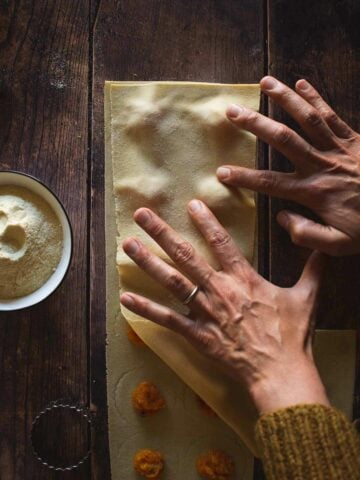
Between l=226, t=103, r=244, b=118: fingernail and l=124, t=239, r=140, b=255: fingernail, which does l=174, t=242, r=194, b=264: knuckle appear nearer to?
l=124, t=239, r=140, b=255: fingernail

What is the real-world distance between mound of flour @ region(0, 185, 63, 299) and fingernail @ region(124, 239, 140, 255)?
0.12 metres

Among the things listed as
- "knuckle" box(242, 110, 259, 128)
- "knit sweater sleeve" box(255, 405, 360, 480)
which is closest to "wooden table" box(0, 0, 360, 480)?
"knuckle" box(242, 110, 259, 128)

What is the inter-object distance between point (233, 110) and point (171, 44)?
19 cm

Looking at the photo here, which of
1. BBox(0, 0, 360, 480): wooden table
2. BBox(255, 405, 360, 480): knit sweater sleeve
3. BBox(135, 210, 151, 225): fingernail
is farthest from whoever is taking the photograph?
BBox(0, 0, 360, 480): wooden table

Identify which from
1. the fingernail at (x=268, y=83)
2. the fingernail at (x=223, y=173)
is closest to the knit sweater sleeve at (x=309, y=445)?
the fingernail at (x=223, y=173)

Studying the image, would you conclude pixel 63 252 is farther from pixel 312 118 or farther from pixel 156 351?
pixel 312 118

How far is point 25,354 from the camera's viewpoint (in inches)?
40.7

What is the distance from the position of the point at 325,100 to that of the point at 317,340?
420 mm

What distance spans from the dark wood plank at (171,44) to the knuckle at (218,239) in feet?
0.80

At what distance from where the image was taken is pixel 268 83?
978 mm

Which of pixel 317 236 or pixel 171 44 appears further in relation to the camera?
pixel 171 44

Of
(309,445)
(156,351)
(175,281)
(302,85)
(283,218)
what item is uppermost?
(302,85)

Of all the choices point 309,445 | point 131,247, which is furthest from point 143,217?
point 309,445

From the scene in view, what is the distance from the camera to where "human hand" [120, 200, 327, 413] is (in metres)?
0.91
